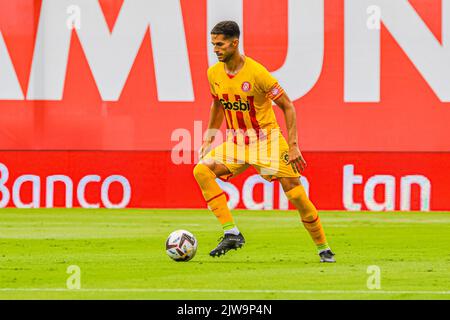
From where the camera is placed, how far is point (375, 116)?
54.2 feet

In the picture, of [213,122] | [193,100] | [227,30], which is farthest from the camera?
[193,100]

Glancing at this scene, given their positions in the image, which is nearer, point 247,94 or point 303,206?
point 303,206

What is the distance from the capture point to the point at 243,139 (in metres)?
10.6

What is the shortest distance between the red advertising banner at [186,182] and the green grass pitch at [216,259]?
0.66 feet

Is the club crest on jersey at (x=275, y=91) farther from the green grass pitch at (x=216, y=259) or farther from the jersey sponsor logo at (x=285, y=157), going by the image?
the green grass pitch at (x=216, y=259)

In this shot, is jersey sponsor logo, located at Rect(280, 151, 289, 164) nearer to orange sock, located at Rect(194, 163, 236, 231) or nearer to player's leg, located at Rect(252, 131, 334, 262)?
player's leg, located at Rect(252, 131, 334, 262)

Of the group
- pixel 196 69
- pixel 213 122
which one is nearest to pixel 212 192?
pixel 213 122

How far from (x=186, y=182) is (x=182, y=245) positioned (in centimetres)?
646

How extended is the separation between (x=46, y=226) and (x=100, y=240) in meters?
2.03

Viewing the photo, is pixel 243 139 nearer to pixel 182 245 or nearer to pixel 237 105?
pixel 237 105

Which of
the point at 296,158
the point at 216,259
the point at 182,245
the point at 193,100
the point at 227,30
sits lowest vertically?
the point at 216,259

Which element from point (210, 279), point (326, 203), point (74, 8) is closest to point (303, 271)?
point (210, 279)

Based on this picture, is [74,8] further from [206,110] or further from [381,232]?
[381,232]

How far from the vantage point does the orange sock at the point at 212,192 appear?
412 inches
